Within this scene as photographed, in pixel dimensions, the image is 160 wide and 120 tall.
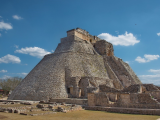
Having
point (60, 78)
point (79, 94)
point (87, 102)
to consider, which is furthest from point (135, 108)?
point (60, 78)

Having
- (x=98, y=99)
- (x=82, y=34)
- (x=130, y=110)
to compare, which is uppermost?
(x=82, y=34)

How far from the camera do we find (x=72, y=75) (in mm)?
23531

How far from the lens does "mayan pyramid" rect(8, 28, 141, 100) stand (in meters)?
21.8

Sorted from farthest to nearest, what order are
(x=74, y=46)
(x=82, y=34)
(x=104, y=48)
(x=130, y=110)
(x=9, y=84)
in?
(x=9, y=84) < (x=82, y=34) < (x=104, y=48) < (x=74, y=46) < (x=130, y=110)

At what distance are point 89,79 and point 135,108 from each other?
1057cm

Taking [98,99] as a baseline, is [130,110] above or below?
below

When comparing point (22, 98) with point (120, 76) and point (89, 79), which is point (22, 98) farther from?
point (120, 76)

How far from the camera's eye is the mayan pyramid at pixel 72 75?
21.8 meters

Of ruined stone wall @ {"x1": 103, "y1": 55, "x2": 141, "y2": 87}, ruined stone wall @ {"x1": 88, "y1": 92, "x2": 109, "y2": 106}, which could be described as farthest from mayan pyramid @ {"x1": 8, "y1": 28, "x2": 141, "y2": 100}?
ruined stone wall @ {"x1": 88, "y1": 92, "x2": 109, "y2": 106}

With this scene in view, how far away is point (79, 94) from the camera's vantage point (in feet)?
71.2

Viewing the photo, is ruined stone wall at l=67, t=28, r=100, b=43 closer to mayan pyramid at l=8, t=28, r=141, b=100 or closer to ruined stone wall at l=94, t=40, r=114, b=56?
mayan pyramid at l=8, t=28, r=141, b=100

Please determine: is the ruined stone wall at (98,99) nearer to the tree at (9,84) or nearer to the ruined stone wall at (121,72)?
the ruined stone wall at (121,72)

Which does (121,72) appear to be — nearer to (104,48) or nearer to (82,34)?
(104,48)

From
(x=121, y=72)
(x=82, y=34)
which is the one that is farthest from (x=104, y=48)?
(x=121, y=72)
